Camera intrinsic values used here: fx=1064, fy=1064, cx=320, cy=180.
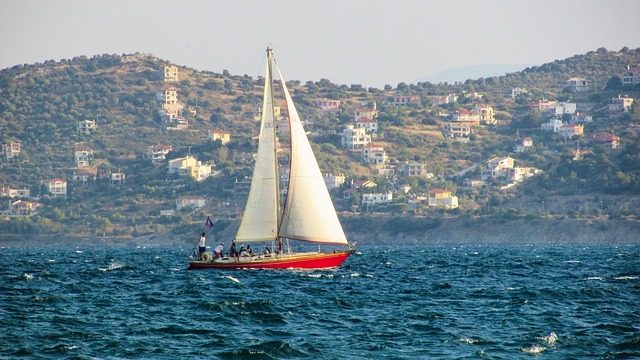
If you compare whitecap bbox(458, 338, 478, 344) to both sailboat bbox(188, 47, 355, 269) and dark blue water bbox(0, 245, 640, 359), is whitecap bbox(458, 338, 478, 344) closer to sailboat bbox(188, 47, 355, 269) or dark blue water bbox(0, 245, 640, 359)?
dark blue water bbox(0, 245, 640, 359)

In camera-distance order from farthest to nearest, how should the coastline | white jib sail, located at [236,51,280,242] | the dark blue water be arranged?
the coastline
white jib sail, located at [236,51,280,242]
the dark blue water

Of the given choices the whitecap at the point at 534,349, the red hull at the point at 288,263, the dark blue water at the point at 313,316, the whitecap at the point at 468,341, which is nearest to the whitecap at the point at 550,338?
the dark blue water at the point at 313,316

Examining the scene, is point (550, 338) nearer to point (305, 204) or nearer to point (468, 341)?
point (468, 341)

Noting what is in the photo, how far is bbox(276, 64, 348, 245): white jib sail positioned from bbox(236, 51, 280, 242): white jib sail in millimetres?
1017

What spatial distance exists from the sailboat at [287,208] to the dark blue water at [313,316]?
4.05 feet

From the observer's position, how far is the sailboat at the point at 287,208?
57.5 m

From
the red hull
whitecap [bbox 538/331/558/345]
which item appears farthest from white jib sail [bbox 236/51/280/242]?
whitecap [bbox 538/331/558/345]

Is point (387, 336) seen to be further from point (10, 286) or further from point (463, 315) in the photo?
point (10, 286)

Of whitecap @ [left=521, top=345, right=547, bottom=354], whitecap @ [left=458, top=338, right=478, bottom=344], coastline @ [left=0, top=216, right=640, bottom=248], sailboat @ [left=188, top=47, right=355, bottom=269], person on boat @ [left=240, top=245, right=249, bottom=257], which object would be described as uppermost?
sailboat @ [left=188, top=47, right=355, bottom=269]

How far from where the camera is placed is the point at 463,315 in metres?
39.5

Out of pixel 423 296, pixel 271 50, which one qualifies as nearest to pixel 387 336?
pixel 423 296

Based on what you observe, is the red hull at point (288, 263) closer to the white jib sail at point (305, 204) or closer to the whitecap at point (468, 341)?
the white jib sail at point (305, 204)

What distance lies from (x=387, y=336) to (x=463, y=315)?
20.4 feet

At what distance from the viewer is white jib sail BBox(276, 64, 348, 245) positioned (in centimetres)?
5734
